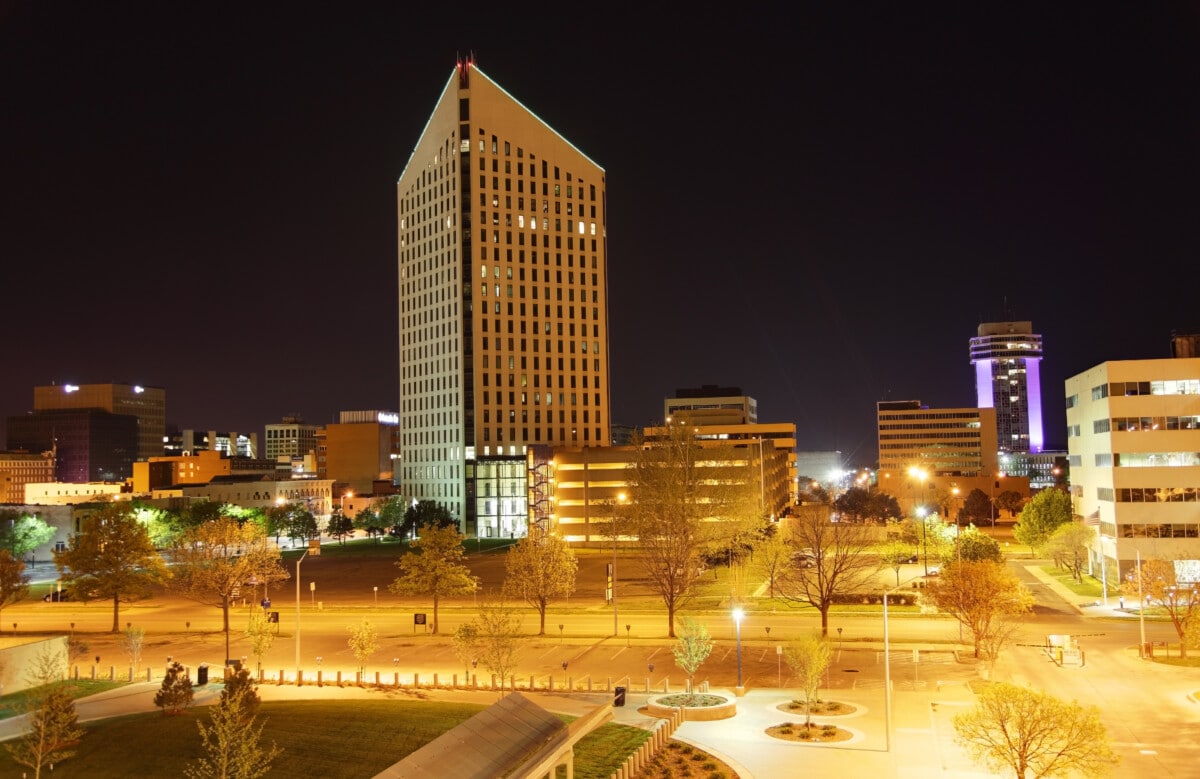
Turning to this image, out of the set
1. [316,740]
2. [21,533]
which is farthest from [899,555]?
[21,533]

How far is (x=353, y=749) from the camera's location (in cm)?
3312

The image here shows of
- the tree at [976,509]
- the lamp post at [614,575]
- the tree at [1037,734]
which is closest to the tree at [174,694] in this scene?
the lamp post at [614,575]

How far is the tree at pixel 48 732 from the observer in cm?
3083

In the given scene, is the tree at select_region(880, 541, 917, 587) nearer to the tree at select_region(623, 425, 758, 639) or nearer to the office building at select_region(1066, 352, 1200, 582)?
the tree at select_region(623, 425, 758, 639)

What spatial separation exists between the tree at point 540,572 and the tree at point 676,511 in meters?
6.03

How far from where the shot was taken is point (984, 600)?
4484 cm

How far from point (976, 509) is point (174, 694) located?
121m

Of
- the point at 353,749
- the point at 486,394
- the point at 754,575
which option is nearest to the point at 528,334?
the point at 486,394

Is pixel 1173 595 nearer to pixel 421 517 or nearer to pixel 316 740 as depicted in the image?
pixel 316 740

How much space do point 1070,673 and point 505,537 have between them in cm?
9775

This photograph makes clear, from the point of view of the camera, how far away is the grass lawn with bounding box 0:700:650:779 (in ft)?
103

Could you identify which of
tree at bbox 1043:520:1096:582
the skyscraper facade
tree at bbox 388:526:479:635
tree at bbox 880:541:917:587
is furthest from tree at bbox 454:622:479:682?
the skyscraper facade

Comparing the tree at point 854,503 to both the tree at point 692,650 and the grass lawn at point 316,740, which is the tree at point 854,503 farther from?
the grass lawn at point 316,740

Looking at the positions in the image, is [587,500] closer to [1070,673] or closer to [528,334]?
[528,334]
